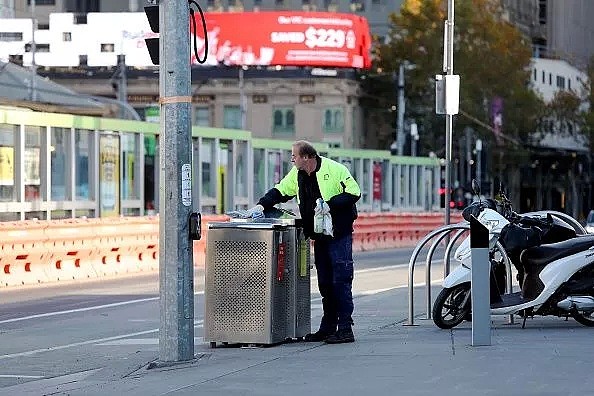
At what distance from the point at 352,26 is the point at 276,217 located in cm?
→ 8000

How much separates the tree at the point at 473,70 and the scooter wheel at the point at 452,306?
66.1m

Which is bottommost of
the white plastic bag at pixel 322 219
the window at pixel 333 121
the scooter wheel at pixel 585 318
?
the scooter wheel at pixel 585 318

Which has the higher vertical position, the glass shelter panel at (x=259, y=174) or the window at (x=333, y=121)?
the window at (x=333, y=121)

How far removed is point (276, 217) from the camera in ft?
48.6

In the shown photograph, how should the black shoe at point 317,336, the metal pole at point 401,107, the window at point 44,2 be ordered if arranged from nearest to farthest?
the black shoe at point 317,336, the metal pole at point 401,107, the window at point 44,2

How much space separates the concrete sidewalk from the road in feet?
1.36

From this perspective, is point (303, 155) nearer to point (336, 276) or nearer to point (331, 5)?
point (336, 276)

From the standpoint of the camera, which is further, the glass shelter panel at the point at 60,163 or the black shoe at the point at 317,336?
the glass shelter panel at the point at 60,163

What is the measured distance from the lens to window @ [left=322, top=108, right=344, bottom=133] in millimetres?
Answer: 92812

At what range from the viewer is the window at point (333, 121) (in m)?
92.8

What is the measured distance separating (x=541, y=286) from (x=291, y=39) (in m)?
79.4

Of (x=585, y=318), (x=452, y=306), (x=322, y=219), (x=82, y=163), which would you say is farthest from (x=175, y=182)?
(x=82, y=163)

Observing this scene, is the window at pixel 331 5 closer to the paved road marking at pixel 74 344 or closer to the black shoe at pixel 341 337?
the paved road marking at pixel 74 344

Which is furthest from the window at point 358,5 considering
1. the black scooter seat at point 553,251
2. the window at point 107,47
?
the black scooter seat at point 553,251
